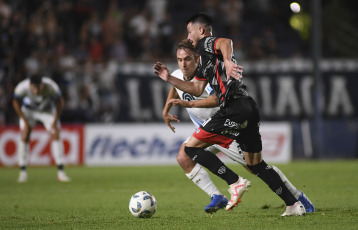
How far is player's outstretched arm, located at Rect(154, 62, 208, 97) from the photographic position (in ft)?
23.8

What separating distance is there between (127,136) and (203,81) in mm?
11990

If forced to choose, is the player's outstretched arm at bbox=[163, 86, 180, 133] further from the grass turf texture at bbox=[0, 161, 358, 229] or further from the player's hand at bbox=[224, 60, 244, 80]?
the player's hand at bbox=[224, 60, 244, 80]

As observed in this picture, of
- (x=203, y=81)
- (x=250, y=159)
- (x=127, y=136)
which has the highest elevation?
(x=203, y=81)

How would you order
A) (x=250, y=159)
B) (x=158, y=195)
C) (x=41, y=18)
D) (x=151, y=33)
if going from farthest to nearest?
(x=151, y=33) < (x=41, y=18) < (x=158, y=195) < (x=250, y=159)

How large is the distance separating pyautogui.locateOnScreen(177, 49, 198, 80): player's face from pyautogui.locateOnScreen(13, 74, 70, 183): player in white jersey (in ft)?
21.2

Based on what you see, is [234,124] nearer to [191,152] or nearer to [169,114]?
[191,152]

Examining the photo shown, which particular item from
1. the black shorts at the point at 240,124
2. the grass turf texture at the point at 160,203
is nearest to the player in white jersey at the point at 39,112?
the grass turf texture at the point at 160,203

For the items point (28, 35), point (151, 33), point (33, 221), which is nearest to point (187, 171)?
point (33, 221)

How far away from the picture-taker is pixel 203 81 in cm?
770

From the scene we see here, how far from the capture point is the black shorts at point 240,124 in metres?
7.13

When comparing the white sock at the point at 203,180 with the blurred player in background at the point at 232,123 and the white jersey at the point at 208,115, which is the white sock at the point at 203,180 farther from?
the white jersey at the point at 208,115

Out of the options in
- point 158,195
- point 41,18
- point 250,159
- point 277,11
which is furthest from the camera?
point 277,11

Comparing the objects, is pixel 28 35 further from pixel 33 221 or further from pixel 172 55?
pixel 33 221

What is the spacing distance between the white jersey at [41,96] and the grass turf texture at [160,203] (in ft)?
5.43
